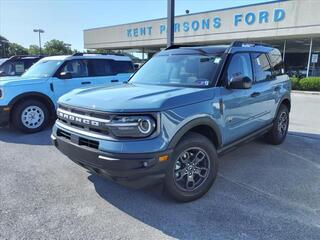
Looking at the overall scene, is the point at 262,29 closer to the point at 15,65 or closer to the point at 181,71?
the point at 15,65

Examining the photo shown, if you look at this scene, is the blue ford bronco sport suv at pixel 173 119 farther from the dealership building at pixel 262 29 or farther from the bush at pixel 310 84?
the dealership building at pixel 262 29

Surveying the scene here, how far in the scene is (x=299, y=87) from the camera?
17000 mm

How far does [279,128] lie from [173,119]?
351cm

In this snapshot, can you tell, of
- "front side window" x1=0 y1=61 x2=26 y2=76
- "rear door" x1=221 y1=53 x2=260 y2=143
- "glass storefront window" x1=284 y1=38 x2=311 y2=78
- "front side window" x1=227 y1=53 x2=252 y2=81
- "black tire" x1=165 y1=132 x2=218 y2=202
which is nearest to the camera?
"black tire" x1=165 y1=132 x2=218 y2=202

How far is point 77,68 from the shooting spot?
295 inches

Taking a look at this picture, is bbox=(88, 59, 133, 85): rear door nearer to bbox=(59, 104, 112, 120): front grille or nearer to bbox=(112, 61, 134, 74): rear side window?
bbox=(112, 61, 134, 74): rear side window

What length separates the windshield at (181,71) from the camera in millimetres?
3773

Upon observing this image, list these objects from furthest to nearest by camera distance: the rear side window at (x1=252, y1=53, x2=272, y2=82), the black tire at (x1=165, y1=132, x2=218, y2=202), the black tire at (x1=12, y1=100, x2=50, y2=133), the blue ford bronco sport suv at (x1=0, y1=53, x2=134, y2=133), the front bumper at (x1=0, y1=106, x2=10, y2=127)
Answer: the black tire at (x1=12, y1=100, x2=50, y2=133)
the blue ford bronco sport suv at (x1=0, y1=53, x2=134, y2=133)
the front bumper at (x1=0, y1=106, x2=10, y2=127)
the rear side window at (x1=252, y1=53, x2=272, y2=82)
the black tire at (x1=165, y1=132, x2=218, y2=202)

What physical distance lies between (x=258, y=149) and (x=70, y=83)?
4.89 m

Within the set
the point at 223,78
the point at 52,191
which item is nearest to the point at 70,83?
the point at 52,191

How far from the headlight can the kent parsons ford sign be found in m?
19.2

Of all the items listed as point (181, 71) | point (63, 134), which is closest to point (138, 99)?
point (63, 134)

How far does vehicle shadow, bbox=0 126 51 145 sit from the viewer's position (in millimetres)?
5836

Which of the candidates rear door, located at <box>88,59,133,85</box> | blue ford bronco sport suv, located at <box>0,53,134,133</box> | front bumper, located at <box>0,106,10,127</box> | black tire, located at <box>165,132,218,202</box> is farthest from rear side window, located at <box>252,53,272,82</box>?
front bumper, located at <box>0,106,10,127</box>
